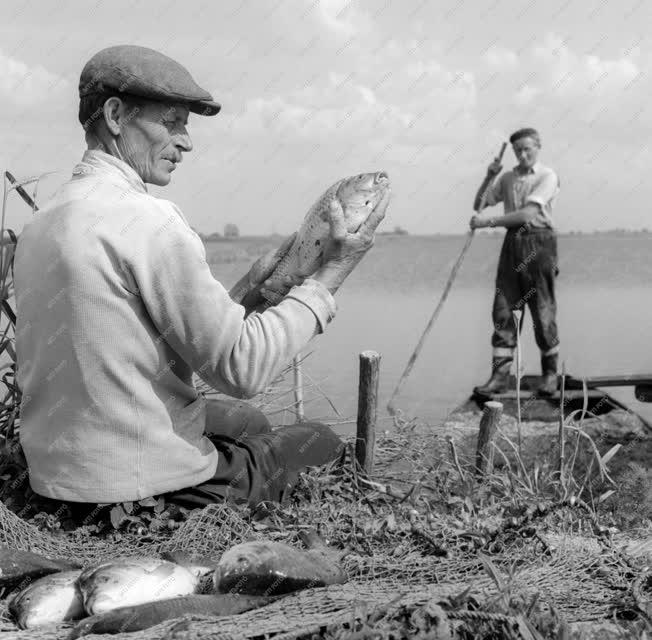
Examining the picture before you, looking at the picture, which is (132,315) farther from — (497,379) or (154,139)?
(497,379)

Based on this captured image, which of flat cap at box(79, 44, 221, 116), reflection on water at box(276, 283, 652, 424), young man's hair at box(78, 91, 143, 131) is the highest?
flat cap at box(79, 44, 221, 116)

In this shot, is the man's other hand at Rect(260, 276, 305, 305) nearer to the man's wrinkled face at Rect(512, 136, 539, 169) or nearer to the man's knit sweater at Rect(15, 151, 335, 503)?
the man's knit sweater at Rect(15, 151, 335, 503)

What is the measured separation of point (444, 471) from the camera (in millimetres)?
4371

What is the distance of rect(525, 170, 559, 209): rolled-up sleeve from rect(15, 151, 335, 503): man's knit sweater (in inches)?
242

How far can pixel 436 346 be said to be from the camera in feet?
50.0

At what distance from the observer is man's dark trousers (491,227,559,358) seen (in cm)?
895

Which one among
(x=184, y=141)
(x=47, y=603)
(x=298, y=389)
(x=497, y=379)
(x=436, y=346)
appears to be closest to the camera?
(x=47, y=603)

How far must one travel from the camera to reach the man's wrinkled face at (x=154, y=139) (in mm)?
2939

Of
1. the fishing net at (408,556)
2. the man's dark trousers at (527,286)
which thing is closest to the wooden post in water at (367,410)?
the fishing net at (408,556)

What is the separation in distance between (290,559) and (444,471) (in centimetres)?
184

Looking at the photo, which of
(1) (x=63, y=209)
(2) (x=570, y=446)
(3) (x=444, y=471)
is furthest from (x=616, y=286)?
(1) (x=63, y=209)

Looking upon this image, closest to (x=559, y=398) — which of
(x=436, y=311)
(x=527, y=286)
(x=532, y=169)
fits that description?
(x=527, y=286)

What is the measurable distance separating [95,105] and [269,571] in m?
1.65

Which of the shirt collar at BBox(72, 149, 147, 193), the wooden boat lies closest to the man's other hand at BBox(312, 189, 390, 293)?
the shirt collar at BBox(72, 149, 147, 193)
